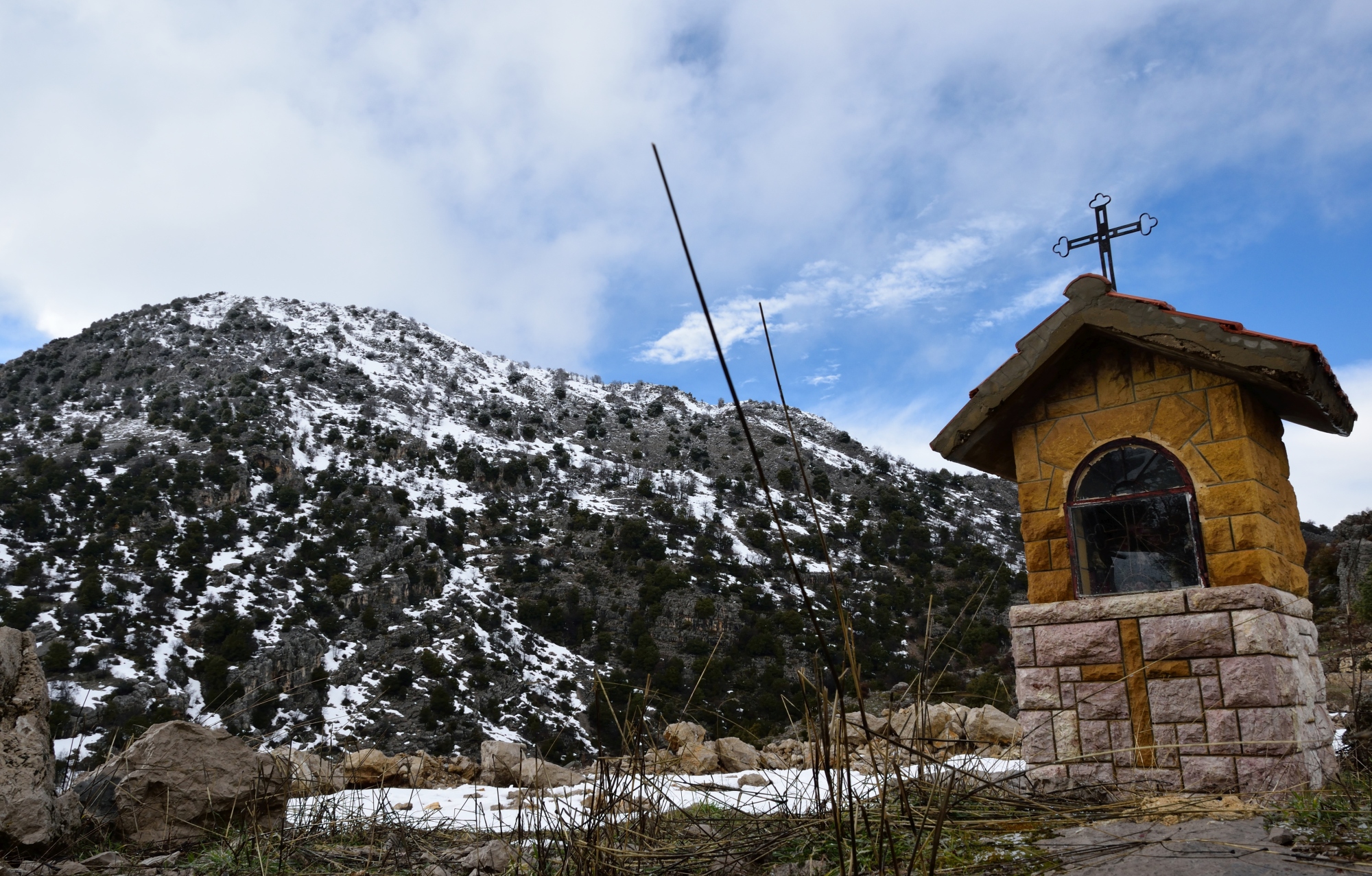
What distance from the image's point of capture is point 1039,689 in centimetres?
498

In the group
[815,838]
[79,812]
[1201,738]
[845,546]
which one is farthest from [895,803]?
[845,546]

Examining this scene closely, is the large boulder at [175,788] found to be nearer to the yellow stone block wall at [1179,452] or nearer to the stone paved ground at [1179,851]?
the stone paved ground at [1179,851]

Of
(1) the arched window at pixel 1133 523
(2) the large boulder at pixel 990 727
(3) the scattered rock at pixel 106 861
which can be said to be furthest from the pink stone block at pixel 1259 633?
(3) the scattered rock at pixel 106 861

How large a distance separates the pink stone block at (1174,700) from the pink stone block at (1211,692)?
22 millimetres

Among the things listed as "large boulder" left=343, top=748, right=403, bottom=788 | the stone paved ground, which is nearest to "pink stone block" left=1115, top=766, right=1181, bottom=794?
the stone paved ground

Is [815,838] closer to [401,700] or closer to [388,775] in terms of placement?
[388,775]

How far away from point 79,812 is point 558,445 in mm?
40154

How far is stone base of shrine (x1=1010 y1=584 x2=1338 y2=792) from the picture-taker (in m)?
4.34

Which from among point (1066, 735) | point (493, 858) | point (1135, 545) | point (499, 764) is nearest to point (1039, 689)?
point (1066, 735)

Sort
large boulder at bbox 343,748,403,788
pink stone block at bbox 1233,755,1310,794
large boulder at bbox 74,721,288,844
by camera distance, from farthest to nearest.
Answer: large boulder at bbox 343,748,403,788
large boulder at bbox 74,721,288,844
pink stone block at bbox 1233,755,1310,794

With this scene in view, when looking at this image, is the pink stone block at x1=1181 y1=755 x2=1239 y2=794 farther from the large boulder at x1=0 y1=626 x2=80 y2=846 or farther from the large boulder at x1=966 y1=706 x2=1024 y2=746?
the large boulder at x1=0 y1=626 x2=80 y2=846

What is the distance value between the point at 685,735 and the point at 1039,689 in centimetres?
654

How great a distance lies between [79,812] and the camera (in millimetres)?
5164

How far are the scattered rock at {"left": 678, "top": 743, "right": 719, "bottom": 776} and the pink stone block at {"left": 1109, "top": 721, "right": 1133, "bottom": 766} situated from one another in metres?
5.14
